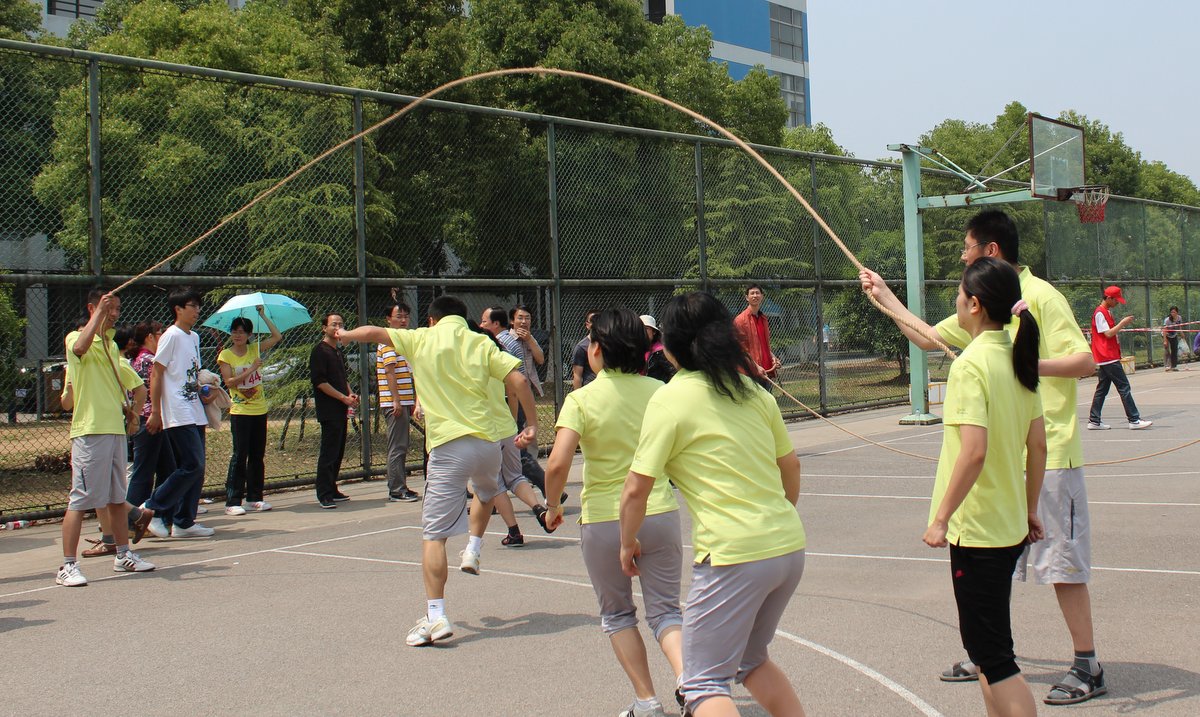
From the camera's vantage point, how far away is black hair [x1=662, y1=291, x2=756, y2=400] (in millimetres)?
3631

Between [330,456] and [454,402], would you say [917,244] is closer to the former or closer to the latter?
[330,456]

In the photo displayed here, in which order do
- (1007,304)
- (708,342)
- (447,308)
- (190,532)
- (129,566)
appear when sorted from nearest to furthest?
(708,342) → (1007,304) → (447,308) → (129,566) → (190,532)

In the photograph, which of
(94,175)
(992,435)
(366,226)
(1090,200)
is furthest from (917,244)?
(992,435)

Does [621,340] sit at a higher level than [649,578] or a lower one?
higher

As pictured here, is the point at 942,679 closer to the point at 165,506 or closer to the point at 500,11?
the point at 165,506

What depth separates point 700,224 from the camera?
53.5 feet

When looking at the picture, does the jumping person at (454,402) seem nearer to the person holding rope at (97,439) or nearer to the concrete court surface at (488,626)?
the concrete court surface at (488,626)

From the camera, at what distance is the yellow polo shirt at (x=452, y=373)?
6.06 meters

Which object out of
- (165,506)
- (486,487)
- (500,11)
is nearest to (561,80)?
(500,11)

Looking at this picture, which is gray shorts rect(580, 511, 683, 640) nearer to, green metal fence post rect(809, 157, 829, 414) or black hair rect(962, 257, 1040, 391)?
black hair rect(962, 257, 1040, 391)

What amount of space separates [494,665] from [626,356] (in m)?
1.80

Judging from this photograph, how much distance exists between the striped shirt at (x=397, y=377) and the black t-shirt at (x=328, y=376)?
0.40 meters

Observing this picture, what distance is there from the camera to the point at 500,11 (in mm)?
25656

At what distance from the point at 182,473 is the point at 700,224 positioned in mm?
9404
